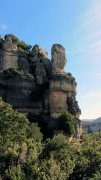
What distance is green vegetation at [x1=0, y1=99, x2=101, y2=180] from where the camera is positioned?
26.4 meters

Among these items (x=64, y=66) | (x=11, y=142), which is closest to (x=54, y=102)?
(x=64, y=66)

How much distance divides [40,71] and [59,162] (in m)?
25.1

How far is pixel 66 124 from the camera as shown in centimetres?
4622

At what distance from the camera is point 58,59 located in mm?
51844

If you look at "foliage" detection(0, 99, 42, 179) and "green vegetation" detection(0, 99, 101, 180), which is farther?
"foliage" detection(0, 99, 42, 179)

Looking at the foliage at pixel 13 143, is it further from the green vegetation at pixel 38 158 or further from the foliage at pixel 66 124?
the foliage at pixel 66 124

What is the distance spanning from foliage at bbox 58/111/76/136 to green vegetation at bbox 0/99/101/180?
10.8m

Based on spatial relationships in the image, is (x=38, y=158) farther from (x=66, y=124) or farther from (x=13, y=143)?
(x=66, y=124)

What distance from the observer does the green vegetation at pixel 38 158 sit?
2639 cm

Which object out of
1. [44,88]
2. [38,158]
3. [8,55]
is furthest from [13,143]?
[8,55]

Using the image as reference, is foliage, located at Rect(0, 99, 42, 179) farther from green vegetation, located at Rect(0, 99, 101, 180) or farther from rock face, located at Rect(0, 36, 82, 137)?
rock face, located at Rect(0, 36, 82, 137)

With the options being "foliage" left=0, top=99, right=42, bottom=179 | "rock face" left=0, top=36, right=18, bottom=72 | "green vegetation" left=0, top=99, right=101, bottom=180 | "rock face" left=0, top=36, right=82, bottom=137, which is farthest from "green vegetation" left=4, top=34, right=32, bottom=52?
"green vegetation" left=0, top=99, right=101, bottom=180

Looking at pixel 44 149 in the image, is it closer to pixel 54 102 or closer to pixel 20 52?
pixel 54 102

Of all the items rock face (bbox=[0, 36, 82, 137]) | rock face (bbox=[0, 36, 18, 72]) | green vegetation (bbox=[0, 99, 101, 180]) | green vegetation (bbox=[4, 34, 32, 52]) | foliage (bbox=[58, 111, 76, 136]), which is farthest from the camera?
green vegetation (bbox=[4, 34, 32, 52])
